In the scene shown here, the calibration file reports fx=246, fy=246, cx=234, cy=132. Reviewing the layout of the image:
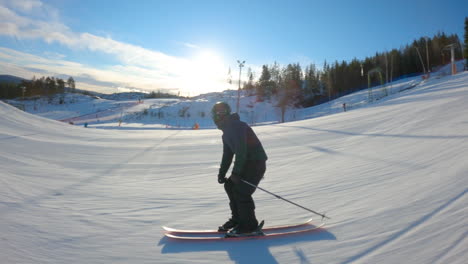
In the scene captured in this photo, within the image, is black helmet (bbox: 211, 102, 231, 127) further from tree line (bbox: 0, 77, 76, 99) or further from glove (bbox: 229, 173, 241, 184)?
tree line (bbox: 0, 77, 76, 99)

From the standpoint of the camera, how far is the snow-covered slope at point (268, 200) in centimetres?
280

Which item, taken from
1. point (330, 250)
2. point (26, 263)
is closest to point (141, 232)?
point (26, 263)

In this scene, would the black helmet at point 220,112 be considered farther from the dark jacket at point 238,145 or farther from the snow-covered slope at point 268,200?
the snow-covered slope at point 268,200

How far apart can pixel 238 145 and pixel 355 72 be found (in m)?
72.0

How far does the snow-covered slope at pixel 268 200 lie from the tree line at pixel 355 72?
47666mm

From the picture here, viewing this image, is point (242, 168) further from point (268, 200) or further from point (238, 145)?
point (268, 200)

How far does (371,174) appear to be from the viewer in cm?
517

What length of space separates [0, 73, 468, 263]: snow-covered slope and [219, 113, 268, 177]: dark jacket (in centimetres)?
101

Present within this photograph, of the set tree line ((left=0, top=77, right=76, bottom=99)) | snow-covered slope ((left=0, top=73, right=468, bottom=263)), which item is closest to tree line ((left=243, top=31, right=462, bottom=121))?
snow-covered slope ((left=0, top=73, right=468, bottom=263))

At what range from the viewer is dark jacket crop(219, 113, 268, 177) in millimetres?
2973

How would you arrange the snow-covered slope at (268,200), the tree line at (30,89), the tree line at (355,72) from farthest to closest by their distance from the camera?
the tree line at (30,89)
the tree line at (355,72)
the snow-covered slope at (268,200)

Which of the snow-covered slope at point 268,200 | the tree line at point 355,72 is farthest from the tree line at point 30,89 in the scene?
the snow-covered slope at point 268,200

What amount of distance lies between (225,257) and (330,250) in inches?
47.7

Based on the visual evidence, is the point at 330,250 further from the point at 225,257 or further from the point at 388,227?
the point at 225,257
